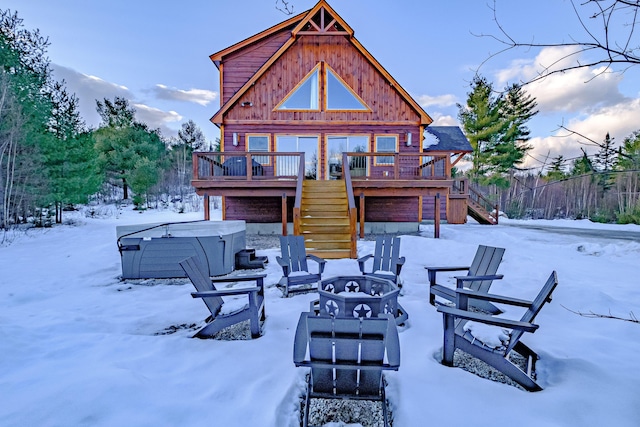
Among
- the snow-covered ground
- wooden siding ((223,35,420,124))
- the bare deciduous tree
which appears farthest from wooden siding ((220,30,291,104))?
the bare deciduous tree

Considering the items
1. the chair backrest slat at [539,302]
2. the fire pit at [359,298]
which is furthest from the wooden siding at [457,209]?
the chair backrest slat at [539,302]

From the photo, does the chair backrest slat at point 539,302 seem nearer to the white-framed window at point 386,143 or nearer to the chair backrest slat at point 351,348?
the chair backrest slat at point 351,348

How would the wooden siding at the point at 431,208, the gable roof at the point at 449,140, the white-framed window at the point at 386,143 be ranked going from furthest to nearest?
1. the gable roof at the point at 449,140
2. the wooden siding at the point at 431,208
3. the white-framed window at the point at 386,143

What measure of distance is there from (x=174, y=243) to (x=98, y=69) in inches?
633

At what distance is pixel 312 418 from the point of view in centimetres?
192

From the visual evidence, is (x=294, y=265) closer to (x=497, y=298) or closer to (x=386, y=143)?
(x=497, y=298)

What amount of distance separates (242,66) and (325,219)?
799cm

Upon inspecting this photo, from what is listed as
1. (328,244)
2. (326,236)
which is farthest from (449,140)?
(328,244)

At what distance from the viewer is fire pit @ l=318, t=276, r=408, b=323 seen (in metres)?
2.81

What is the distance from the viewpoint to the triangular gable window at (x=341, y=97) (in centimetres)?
1112

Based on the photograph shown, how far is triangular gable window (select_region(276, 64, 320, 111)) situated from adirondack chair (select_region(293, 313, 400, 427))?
10.3 meters

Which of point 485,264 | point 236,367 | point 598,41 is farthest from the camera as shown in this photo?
point 485,264

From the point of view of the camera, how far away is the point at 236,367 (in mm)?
2402

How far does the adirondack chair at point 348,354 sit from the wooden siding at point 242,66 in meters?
12.0
